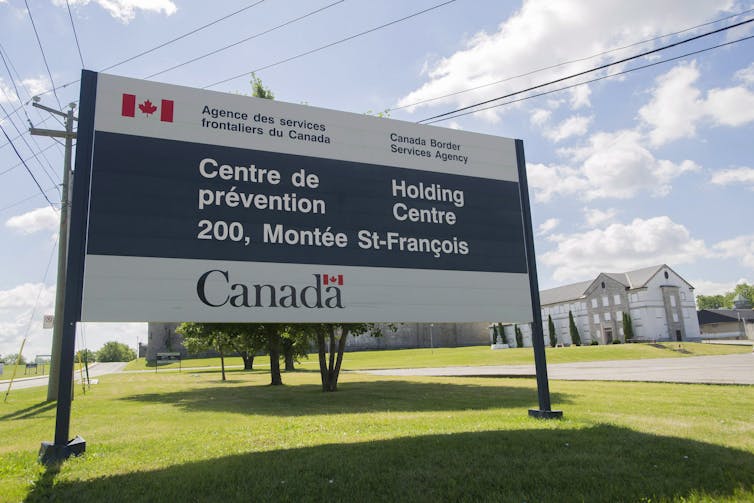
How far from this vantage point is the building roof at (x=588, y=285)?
72.2 meters

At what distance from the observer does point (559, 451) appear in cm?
645

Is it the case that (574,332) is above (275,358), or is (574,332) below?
below

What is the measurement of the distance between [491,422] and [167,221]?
6675mm

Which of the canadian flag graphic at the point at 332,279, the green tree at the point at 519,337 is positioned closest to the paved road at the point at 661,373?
the canadian flag graphic at the point at 332,279

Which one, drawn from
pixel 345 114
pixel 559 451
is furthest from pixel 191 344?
pixel 559 451

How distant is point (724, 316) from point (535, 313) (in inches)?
4330

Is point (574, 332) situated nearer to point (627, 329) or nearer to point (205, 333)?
point (627, 329)

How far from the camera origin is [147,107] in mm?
7852

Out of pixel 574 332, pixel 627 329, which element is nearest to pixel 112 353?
pixel 574 332

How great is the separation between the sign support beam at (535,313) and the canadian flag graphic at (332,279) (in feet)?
12.6

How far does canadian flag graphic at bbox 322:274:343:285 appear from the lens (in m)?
8.14

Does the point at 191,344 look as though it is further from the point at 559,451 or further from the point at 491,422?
the point at 559,451

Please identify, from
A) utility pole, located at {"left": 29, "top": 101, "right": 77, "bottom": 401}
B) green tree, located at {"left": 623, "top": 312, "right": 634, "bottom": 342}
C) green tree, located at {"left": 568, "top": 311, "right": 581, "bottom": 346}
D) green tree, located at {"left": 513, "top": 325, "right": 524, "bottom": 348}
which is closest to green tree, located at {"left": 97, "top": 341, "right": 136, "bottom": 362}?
green tree, located at {"left": 513, "top": 325, "right": 524, "bottom": 348}

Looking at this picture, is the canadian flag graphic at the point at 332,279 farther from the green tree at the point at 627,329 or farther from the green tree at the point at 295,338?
the green tree at the point at 627,329
